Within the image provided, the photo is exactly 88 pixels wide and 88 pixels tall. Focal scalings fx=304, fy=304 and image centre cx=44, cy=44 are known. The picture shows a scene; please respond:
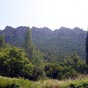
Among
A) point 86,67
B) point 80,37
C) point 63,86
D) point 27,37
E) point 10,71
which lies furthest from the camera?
point 80,37

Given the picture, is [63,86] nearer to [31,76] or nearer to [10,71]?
[10,71]

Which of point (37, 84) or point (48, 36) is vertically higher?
point (48, 36)

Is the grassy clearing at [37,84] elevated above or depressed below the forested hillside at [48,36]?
below

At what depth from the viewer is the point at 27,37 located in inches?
2763

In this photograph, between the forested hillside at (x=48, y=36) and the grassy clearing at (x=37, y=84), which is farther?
the forested hillside at (x=48, y=36)

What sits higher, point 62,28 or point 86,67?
point 62,28

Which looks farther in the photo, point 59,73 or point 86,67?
point 86,67

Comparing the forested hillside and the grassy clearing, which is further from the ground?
the forested hillside

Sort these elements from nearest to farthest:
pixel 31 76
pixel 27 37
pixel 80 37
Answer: pixel 31 76 < pixel 27 37 < pixel 80 37

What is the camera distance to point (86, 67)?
161ft

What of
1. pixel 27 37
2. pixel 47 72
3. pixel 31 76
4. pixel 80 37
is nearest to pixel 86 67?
pixel 47 72

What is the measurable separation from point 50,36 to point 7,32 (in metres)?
28.8

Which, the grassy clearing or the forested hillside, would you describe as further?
the forested hillside

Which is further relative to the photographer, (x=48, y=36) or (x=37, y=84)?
(x=48, y=36)
